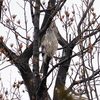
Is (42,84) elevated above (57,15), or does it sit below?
below

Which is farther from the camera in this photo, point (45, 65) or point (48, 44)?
point (48, 44)

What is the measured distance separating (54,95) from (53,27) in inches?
71.5

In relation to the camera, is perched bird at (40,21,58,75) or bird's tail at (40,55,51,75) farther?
perched bird at (40,21,58,75)

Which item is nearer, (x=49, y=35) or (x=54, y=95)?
(x=49, y=35)

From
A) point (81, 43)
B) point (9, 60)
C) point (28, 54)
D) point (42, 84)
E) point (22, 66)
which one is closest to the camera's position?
point (81, 43)

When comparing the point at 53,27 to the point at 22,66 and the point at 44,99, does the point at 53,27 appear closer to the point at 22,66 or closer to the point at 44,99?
the point at 22,66

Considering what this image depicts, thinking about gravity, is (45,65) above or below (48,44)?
below

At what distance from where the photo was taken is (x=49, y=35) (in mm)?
4805

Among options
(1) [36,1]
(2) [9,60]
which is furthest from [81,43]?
(2) [9,60]

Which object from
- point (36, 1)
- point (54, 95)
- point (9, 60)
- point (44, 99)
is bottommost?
point (44, 99)

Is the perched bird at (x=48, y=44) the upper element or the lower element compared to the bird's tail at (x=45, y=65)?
upper

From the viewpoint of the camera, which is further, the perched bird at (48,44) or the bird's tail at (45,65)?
the perched bird at (48,44)

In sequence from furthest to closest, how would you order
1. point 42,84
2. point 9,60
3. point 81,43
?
1. point 9,60
2. point 42,84
3. point 81,43

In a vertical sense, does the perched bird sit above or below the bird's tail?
above
